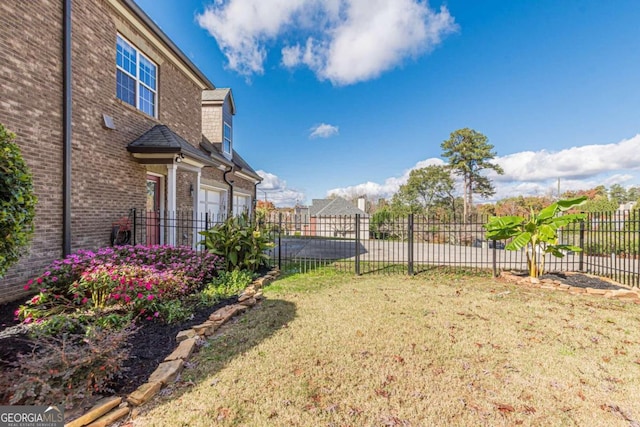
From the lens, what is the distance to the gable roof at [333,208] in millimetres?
31047

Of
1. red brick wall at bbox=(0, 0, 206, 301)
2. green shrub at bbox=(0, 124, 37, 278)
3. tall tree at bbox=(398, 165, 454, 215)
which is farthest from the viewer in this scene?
tall tree at bbox=(398, 165, 454, 215)

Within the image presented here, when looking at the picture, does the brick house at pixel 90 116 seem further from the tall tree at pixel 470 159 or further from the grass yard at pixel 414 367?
the tall tree at pixel 470 159

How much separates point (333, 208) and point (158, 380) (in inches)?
1169

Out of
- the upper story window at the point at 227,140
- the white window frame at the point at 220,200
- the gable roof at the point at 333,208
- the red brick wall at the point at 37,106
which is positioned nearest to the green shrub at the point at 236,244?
the red brick wall at the point at 37,106

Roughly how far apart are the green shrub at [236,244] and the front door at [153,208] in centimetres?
221

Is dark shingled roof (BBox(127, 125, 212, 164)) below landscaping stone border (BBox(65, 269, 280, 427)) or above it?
above

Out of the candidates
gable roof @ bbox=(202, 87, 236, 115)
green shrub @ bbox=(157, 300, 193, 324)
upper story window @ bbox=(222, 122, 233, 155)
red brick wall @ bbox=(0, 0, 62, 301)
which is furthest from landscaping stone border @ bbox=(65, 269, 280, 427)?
gable roof @ bbox=(202, 87, 236, 115)

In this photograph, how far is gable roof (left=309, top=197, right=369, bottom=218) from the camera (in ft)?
102

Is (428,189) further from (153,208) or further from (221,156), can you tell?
(153,208)

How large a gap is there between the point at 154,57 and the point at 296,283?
7874 millimetres

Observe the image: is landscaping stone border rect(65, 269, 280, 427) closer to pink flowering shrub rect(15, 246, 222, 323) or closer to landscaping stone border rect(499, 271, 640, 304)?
pink flowering shrub rect(15, 246, 222, 323)

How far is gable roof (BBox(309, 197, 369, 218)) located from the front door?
2285 centimetres

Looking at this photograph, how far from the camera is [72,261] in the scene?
4504mm

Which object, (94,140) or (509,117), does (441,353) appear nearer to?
(94,140)
